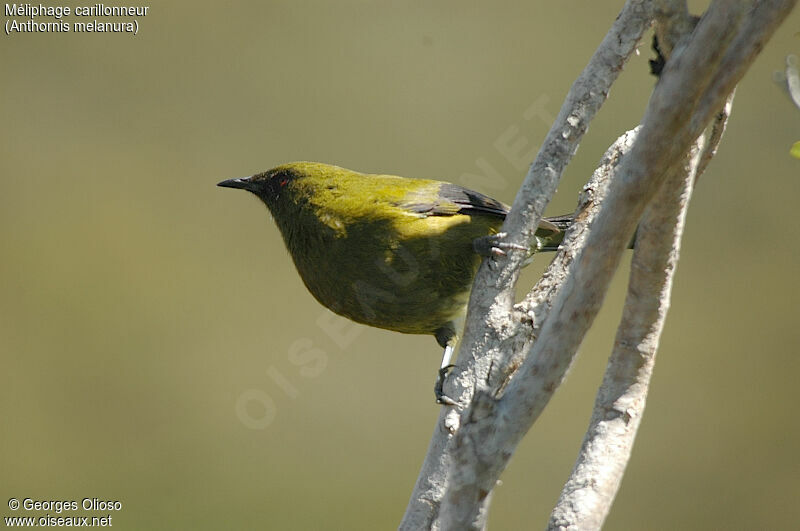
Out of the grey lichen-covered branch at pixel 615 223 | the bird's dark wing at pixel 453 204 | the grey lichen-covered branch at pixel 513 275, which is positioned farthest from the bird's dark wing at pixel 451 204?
the grey lichen-covered branch at pixel 615 223

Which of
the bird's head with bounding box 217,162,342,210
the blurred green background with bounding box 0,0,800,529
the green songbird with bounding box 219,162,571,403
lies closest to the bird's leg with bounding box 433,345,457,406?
the green songbird with bounding box 219,162,571,403

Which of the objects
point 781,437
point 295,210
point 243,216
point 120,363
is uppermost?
point 243,216

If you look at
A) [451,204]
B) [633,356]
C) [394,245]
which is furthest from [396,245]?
[633,356]

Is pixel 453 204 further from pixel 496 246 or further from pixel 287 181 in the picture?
pixel 496 246

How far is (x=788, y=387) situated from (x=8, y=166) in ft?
28.7

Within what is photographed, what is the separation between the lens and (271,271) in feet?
28.5

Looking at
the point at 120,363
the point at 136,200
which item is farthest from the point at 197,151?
the point at 120,363

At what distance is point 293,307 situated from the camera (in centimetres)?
834

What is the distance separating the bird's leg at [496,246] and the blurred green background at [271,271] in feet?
14.2

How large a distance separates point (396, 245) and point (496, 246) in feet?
2.89

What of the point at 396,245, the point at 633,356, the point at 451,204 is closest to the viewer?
the point at 633,356

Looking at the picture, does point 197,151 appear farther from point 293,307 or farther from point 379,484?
point 379,484

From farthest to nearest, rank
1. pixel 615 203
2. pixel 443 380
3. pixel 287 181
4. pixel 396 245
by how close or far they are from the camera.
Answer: pixel 287 181, pixel 396 245, pixel 443 380, pixel 615 203

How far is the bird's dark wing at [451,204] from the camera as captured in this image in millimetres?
3365
